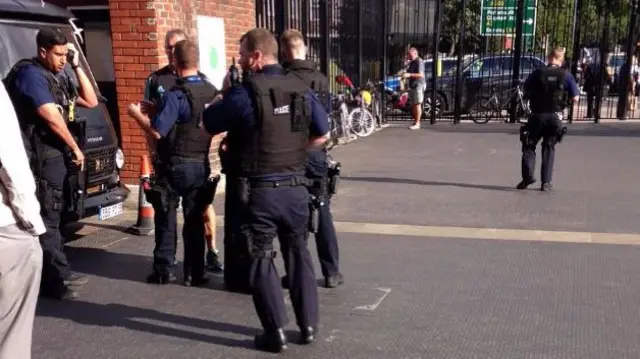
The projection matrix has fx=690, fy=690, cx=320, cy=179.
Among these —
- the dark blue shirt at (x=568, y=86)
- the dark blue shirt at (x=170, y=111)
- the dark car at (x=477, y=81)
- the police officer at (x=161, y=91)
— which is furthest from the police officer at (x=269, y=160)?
the dark car at (x=477, y=81)

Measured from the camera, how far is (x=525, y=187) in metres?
9.01

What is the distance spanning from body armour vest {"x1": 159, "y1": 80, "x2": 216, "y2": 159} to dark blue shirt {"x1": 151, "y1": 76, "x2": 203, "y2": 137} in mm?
35

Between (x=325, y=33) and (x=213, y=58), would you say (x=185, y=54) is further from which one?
(x=325, y=33)

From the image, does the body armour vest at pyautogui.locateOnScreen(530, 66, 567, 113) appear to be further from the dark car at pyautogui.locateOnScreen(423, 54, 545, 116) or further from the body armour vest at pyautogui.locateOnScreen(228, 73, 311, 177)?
the dark car at pyautogui.locateOnScreen(423, 54, 545, 116)

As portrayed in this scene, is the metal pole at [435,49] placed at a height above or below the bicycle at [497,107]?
above

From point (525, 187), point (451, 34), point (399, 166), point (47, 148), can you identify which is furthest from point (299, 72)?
point (451, 34)

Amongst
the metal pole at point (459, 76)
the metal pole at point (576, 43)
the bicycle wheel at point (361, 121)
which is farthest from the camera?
the metal pole at point (459, 76)

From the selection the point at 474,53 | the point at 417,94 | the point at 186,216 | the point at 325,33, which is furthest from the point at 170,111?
the point at 474,53

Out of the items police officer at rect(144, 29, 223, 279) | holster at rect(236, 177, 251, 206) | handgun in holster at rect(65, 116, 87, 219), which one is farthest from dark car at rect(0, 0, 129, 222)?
holster at rect(236, 177, 251, 206)

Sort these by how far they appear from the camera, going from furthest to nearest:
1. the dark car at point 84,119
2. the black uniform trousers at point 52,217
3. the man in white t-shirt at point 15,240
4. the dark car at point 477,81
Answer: the dark car at point 477,81
the dark car at point 84,119
the black uniform trousers at point 52,217
the man in white t-shirt at point 15,240

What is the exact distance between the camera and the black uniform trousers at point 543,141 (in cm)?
880

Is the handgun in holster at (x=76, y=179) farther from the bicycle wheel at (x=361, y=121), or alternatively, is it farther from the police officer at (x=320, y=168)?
the bicycle wheel at (x=361, y=121)

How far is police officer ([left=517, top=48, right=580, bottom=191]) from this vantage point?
8805mm

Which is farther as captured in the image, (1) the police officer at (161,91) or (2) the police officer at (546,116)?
(2) the police officer at (546,116)
